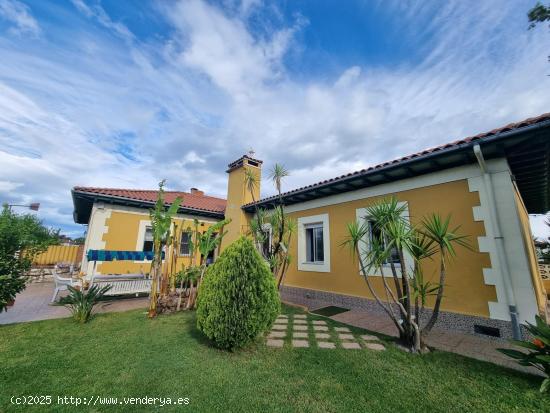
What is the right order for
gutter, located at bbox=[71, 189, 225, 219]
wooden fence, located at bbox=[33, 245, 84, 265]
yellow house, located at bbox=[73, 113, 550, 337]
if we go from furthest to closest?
wooden fence, located at bbox=[33, 245, 84, 265]
gutter, located at bbox=[71, 189, 225, 219]
yellow house, located at bbox=[73, 113, 550, 337]

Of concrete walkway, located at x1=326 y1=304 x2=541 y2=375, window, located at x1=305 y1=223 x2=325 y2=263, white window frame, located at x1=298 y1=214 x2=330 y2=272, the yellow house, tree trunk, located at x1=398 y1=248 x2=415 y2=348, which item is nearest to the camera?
concrete walkway, located at x1=326 y1=304 x2=541 y2=375

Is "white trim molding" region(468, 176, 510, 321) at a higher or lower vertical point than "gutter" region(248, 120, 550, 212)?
lower

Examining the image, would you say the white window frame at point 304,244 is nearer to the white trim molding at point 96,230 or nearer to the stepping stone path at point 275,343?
the stepping stone path at point 275,343

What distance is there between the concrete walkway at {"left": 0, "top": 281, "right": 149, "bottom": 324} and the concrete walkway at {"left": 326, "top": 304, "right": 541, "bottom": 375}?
7030 mm

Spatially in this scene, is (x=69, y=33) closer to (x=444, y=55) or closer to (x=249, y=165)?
(x=249, y=165)

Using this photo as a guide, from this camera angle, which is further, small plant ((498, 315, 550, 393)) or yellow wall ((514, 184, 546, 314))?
yellow wall ((514, 184, 546, 314))

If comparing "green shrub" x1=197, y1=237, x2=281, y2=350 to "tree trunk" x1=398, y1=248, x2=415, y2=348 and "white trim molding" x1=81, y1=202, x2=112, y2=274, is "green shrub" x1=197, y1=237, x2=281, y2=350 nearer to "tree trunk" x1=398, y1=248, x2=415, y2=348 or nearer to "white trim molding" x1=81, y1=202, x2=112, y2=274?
"tree trunk" x1=398, y1=248, x2=415, y2=348

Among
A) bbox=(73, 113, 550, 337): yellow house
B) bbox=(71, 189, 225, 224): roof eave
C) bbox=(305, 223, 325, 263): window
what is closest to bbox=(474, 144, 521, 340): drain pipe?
bbox=(73, 113, 550, 337): yellow house

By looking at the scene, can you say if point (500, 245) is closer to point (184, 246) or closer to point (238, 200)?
point (238, 200)

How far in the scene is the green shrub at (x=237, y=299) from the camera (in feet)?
12.6

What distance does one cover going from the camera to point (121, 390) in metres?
2.76

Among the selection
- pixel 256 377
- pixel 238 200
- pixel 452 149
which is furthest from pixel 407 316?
pixel 238 200

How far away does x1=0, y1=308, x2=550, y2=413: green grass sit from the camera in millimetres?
2576

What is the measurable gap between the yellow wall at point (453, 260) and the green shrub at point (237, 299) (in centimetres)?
411
